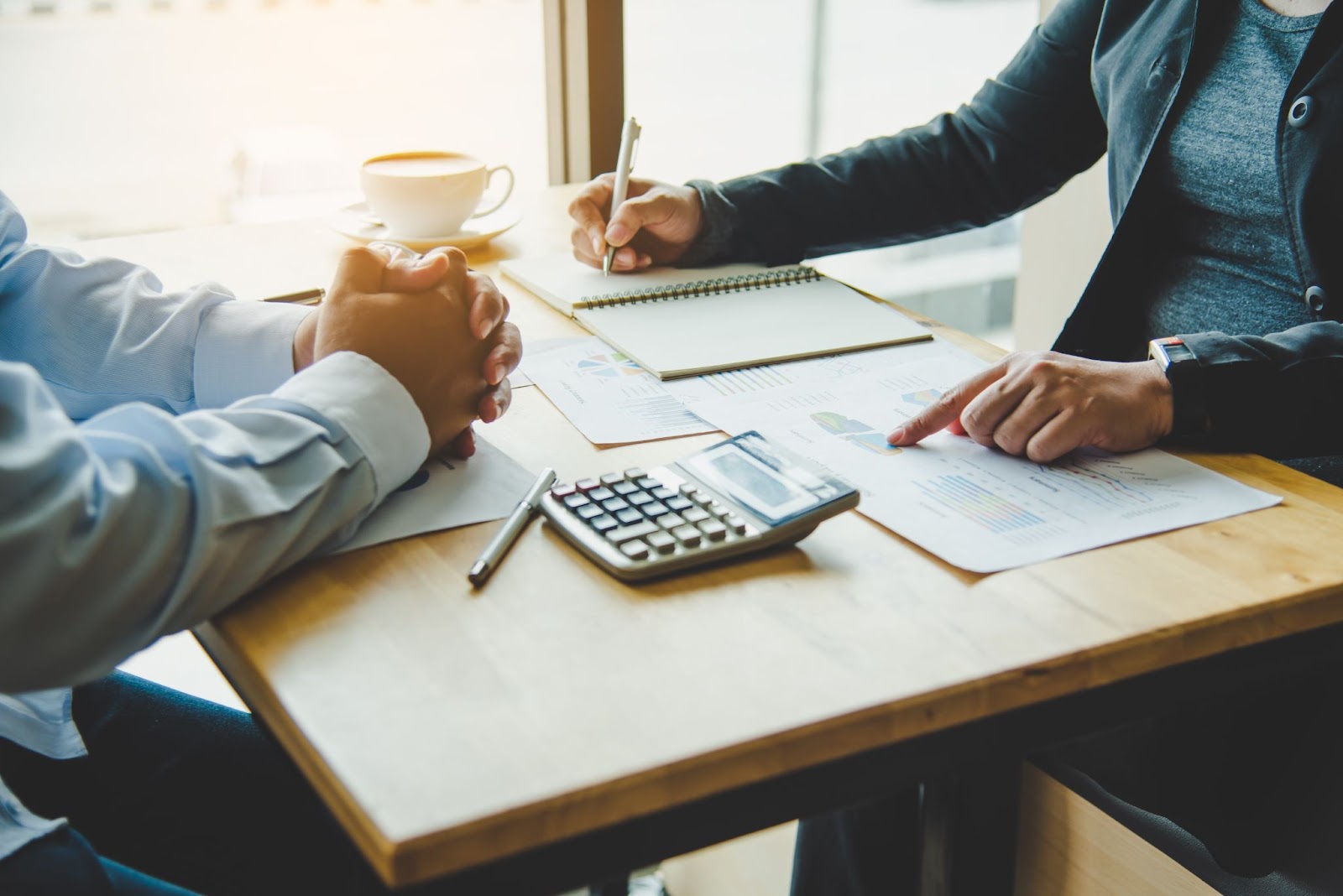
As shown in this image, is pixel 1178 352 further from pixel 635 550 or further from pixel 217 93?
pixel 217 93

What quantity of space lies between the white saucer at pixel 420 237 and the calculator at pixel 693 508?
64cm

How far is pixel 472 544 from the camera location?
0.66 meters

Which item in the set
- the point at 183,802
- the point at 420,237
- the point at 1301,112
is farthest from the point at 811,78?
the point at 183,802

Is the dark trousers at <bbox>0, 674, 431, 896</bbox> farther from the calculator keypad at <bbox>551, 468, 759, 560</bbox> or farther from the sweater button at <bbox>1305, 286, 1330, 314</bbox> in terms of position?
the sweater button at <bbox>1305, 286, 1330, 314</bbox>

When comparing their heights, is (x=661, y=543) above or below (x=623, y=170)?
below

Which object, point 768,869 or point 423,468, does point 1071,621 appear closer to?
point 423,468

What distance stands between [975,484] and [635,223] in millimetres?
528

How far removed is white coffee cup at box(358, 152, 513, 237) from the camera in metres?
1.23

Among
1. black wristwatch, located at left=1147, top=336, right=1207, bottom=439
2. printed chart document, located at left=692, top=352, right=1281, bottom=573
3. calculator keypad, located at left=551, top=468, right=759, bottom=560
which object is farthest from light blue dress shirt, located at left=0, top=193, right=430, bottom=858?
black wristwatch, located at left=1147, top=336, right=1207, bottom=439

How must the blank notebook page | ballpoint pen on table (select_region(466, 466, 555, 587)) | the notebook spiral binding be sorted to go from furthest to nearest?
1. the notebook spiral binding
2. the blank notebook page
3. ballpoint pen on table (select_region(466, 466, 555, 587))

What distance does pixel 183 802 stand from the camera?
2.82 feet

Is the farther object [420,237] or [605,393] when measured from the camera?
[420,237]

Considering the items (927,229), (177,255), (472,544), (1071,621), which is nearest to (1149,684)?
(1071,621)

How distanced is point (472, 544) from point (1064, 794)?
0.49m
